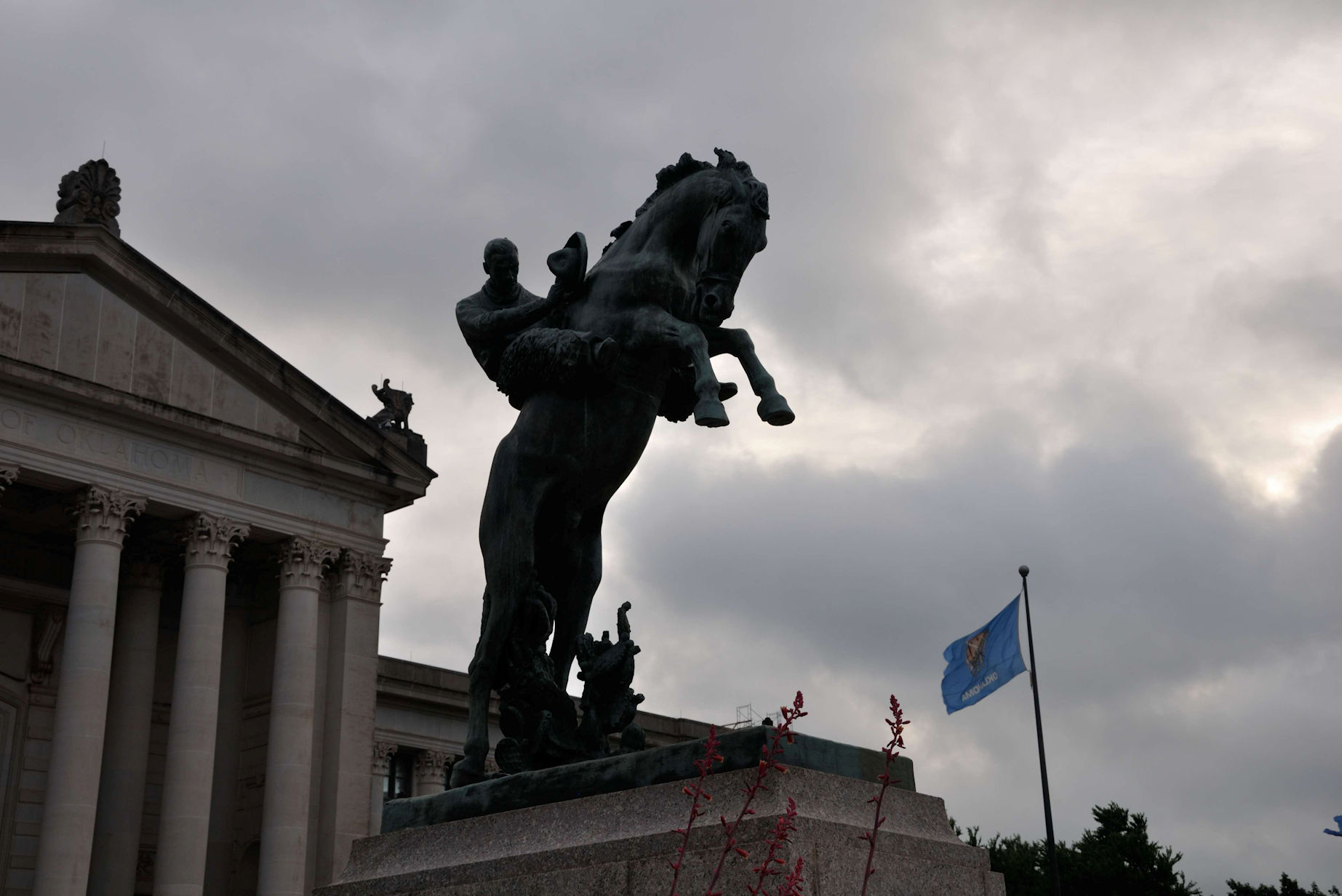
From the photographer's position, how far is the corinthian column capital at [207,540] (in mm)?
36812

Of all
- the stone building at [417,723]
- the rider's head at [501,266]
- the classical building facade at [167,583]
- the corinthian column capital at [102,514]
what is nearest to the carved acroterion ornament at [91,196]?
the classical building facade at [167,583]

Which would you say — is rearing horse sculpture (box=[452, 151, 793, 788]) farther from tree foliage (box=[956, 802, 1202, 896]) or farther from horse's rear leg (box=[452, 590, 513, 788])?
tree foliage (box=[956, 802, 1202, 896])

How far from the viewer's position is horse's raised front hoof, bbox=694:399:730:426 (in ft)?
21.0

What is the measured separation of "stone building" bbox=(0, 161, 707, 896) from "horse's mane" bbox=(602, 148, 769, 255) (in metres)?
30.2

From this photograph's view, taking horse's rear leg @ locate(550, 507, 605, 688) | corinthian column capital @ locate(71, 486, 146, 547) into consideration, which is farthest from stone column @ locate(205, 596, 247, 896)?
horse's rear leg @ locate(550, 507, 605, 688)

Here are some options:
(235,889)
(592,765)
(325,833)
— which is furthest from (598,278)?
(235,889)

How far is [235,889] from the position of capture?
3919cm

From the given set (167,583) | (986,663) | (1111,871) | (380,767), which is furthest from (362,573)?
(1111,871)

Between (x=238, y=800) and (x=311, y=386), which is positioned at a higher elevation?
(x=311, y=386)

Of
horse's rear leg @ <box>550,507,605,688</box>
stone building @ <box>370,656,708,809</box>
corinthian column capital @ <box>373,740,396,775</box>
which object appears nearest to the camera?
horse's rear leg @ <box>550,507,605,688</box>

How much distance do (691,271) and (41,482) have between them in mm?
31762

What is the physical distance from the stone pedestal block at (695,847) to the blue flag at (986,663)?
2663cm

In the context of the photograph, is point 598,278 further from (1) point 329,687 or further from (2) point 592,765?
(1) point 329,687

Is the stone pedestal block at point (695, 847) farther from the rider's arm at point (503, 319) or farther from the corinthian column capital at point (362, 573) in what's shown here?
the corinthian column capital at point (362, 573)
